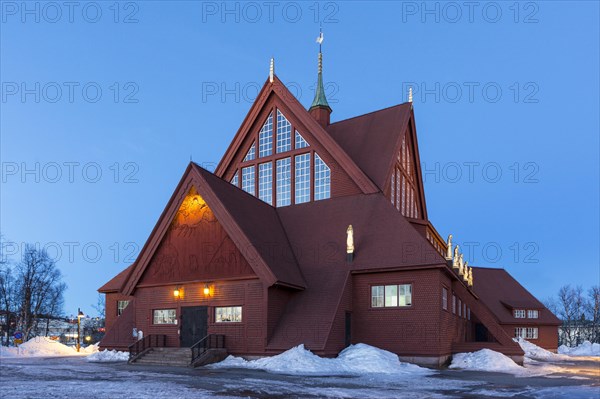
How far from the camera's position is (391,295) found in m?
26.9

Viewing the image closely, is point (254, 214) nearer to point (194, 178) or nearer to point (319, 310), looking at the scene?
point (194, 178)

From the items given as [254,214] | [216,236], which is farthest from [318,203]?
[216,236]

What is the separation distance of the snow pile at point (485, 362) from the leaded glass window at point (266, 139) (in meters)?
17.6

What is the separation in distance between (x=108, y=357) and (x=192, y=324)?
258 inches

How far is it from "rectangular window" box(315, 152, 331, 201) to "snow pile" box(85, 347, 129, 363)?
14640 mm

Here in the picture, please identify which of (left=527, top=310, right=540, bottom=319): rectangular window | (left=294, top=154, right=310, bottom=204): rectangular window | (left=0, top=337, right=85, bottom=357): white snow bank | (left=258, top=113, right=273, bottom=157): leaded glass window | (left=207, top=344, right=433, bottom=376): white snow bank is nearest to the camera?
(left=207, top=344, right=433, bottom=376): white snow bank

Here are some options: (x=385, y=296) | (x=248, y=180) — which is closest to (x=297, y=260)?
(x=385, y=296)

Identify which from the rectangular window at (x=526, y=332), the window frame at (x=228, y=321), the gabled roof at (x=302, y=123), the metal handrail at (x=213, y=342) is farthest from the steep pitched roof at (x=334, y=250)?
the rectangular window at (x=526, y=332)

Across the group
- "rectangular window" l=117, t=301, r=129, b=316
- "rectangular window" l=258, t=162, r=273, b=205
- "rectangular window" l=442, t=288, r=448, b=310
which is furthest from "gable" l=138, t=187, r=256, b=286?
"rectangular window" l=117, t=301, r=129, b=316

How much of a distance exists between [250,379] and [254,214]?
1306 cm

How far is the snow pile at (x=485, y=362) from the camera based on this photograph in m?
25.0

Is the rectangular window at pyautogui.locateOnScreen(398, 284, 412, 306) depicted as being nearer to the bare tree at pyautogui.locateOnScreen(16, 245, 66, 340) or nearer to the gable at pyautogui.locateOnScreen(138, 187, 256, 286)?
the gable at pyautogui.locateOnScreen(138, 187, 256, 286)

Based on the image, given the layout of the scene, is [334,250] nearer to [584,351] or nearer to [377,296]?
[377,296]

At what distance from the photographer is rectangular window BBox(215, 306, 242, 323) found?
87.9 feet
